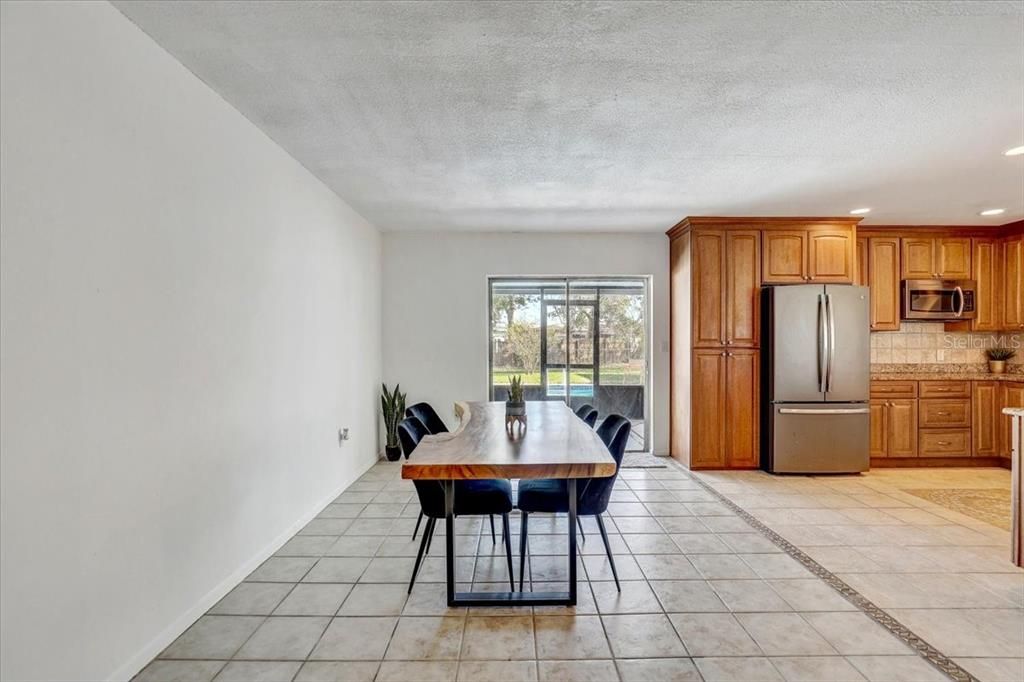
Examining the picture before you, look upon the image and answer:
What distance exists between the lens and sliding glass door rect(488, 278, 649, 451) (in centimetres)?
589

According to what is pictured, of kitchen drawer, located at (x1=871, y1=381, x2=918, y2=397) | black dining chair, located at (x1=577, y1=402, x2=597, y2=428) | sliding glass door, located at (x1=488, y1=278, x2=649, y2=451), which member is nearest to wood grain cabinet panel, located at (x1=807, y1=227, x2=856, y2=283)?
kitchen drawer, located at (x1=871, y1=381, x2=918, y2=397)

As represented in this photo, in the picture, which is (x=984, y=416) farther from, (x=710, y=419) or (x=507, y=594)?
(x=507, y=594)

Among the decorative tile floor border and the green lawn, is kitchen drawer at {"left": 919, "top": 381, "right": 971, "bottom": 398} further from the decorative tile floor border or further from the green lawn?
the decorative tile floor border

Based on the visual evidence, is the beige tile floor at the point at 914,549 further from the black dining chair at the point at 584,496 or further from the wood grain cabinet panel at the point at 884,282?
the wood grain cabinet panel at the point at 884,282

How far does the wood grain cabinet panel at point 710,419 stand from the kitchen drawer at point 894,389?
1584 millimetres

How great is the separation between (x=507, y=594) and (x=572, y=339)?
12.0 feet

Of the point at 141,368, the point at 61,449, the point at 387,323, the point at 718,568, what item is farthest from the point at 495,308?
the point at 61,449

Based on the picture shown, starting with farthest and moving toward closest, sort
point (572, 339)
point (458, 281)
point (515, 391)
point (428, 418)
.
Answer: point (572, 339) < point (458, 281) < point (428, 418) < point (515, 391)

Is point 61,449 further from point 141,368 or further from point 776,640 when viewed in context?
point 776,640

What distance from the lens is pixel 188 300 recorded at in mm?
2309

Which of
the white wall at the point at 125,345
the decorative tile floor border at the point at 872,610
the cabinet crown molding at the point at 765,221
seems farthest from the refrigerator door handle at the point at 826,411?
the white wall at the point at 125,345

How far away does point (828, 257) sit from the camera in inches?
198

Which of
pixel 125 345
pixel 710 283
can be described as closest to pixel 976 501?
pixel 710 283

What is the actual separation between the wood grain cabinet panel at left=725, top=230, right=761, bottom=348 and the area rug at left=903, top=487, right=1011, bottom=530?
6.06 ft
